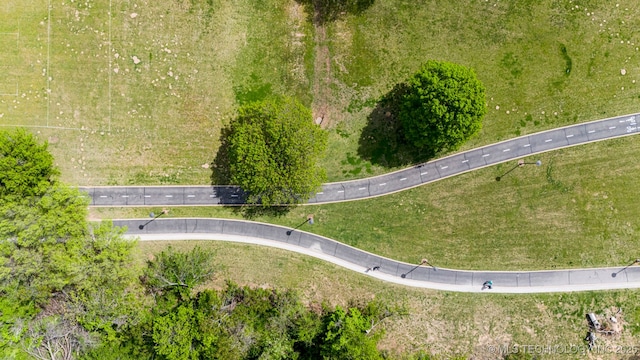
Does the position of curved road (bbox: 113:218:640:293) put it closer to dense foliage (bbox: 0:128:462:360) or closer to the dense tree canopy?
dense foliage (bbox: 0:128:462:360)

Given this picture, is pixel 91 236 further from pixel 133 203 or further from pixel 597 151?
pixel 597 151

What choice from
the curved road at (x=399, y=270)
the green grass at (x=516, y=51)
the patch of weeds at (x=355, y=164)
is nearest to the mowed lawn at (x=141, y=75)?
the curved road at (x=399, y=270)

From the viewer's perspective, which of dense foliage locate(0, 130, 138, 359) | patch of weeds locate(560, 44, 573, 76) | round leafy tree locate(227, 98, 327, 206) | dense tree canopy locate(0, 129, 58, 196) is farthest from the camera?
patch of weeds locate(560, 44, 573, 76)

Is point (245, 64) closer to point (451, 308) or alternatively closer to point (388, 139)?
point (388, 139)

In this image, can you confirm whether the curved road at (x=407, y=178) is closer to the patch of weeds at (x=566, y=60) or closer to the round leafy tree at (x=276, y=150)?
the round leafy tree at (x=276, y=150)

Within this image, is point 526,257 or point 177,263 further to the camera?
point 526,257

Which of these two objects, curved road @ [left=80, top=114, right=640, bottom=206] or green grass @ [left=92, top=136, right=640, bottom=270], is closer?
green grass @ [left=92, top=136, right=640, bottom=270]

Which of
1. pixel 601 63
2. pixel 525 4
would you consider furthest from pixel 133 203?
pixel 601 63

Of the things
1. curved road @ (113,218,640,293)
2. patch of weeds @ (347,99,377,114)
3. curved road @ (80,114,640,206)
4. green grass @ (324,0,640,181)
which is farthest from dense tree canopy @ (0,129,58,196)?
green grass @ (324,0,640,181)
